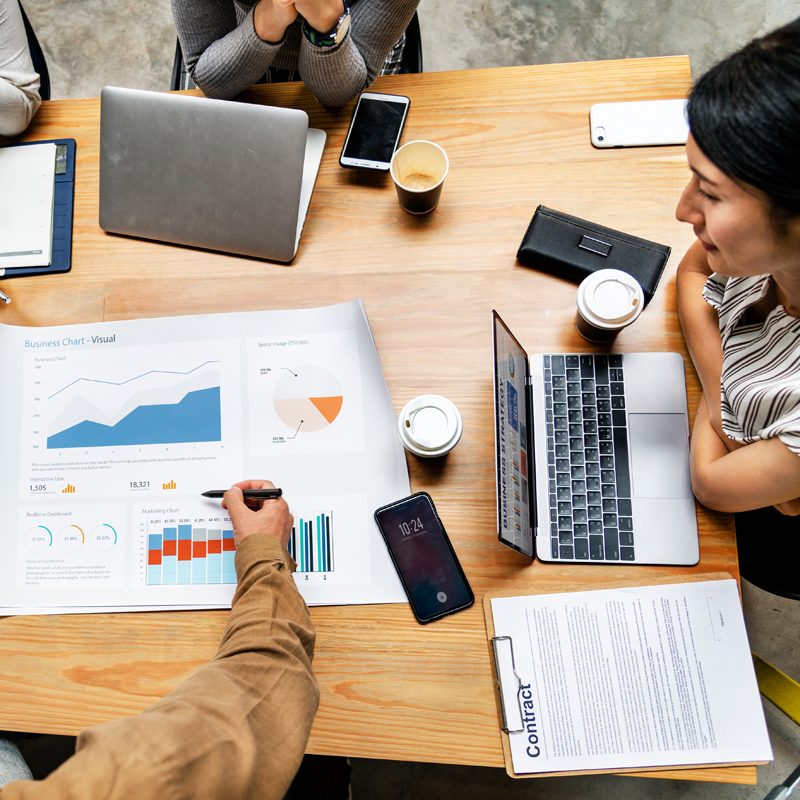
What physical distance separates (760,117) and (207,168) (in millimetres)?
703

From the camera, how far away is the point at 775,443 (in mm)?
799

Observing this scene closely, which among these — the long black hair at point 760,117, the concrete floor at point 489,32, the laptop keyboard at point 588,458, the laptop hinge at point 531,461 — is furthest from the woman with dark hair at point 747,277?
the concrete floor at point 489,32

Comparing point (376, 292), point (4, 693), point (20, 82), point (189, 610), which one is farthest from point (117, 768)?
point (20, 82)

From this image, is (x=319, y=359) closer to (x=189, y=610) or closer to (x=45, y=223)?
(x=189, y=610)

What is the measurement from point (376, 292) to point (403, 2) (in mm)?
460

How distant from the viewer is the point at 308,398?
0.96 m

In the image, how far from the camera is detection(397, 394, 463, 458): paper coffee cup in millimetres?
885

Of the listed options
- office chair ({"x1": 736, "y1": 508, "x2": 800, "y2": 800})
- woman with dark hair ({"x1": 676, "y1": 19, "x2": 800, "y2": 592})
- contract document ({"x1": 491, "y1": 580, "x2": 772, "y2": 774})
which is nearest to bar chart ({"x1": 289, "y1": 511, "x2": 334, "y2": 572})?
contract document ({"x1": 491, "y1": 580, "x2": 772, "y2": 774})

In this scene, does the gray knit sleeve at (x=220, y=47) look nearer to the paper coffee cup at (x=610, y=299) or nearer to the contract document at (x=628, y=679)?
the paper coffee cup at (x=610, y=299)

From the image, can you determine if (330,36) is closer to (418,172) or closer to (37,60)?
(418,172)

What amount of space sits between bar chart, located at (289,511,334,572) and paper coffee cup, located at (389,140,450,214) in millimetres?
458

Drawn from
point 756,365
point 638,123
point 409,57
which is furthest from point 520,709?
point 409,57

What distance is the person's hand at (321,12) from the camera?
96 cm

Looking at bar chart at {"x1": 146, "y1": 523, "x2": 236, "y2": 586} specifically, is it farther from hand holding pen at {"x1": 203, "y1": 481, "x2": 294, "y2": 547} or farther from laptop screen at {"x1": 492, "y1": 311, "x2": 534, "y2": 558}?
laptop screen at {"x1": 492, "y1": 311, "x2": 534, "y2": 558}
